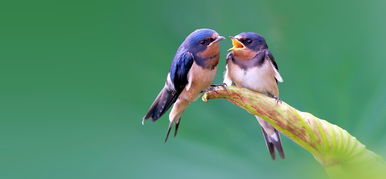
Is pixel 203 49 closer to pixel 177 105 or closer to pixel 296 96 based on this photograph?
pixel 177 105

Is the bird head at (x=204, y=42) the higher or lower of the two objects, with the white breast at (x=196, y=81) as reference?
higher

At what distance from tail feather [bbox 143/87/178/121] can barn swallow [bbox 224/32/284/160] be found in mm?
178

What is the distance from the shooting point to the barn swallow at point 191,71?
40.5 inches

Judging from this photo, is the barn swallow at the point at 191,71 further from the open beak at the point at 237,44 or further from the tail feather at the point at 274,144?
the tail feather at the point at 274,144

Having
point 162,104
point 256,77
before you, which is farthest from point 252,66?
point 162,104

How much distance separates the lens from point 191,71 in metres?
1.07

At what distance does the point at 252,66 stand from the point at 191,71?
0.18m

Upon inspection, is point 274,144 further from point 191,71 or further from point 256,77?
point 191,71

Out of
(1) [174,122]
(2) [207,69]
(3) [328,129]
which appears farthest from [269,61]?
(3) [328,129]

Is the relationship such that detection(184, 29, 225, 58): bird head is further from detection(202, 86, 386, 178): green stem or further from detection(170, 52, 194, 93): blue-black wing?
detection(202, 86, 386, 178): green stem

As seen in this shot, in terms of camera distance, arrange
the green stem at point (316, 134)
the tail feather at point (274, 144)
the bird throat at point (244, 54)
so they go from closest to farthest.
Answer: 1. the green stem at point (316, 134)
2. the bird throat at point (244, 54)
3. the tail feather at point (274, 144)

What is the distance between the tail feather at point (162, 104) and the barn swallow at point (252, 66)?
0.18m

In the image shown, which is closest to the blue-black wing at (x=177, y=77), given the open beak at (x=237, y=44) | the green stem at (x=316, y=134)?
the open beak at (x=237, y=44)

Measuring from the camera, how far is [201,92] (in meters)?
1.06
